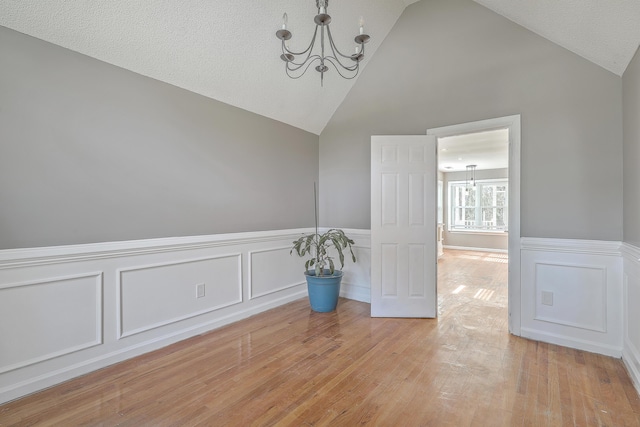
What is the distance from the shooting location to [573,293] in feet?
8.60

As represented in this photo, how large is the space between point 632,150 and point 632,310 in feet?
3.87

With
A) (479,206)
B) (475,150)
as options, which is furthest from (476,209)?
(475,150)

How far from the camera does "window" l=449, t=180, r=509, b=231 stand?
8.98 meters

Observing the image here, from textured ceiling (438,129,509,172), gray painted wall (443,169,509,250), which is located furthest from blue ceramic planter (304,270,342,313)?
gray painted wall (443,169,509,250)

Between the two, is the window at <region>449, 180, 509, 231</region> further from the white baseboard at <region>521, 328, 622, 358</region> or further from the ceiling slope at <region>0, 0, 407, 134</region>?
the ceiling slope at <region>0, 0, 407, 134</region>

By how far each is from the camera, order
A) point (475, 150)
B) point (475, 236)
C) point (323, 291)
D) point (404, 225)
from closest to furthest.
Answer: point (404, 225) < point (323, 291) < point (475, 150) < point (475, 236)

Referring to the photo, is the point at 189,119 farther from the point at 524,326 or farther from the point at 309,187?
the point at 524,326

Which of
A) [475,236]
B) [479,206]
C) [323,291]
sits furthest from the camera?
[479,206]

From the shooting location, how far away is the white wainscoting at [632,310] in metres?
2.07

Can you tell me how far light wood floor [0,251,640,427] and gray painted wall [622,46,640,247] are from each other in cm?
110

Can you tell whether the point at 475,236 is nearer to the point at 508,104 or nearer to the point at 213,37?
the point at 508,104

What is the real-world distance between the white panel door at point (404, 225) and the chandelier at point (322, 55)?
3.24 ft

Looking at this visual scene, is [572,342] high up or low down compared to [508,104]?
down

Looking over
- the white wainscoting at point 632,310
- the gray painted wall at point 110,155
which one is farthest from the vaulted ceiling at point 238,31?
the white wainscoting at point 632,310
